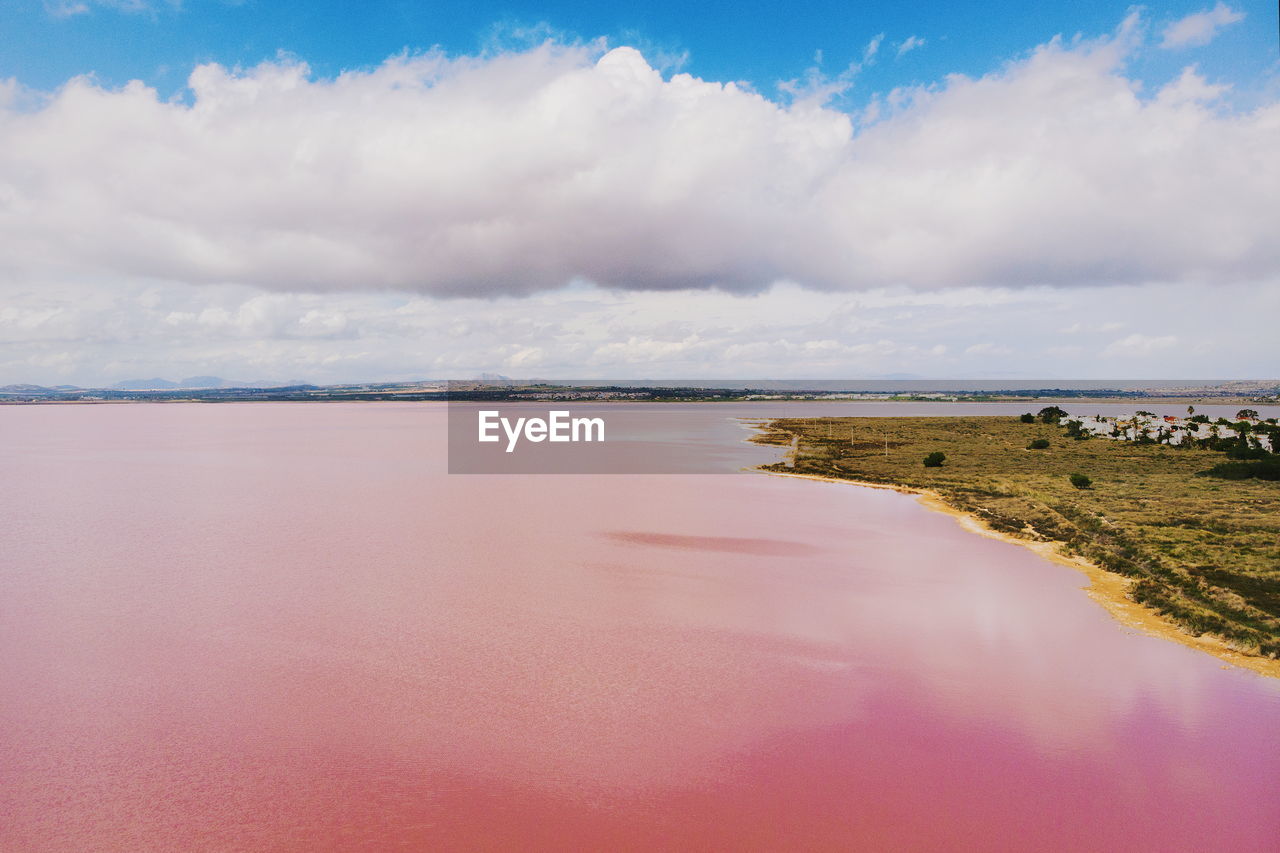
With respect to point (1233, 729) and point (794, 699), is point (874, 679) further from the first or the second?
point (1233, 729)

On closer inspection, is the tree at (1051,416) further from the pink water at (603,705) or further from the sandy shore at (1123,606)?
the pink water at (603,705)

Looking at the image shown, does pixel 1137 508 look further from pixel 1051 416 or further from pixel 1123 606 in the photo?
pixel 1051 416

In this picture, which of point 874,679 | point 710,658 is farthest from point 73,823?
point 874,679

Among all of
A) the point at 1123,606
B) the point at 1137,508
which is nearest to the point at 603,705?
the point at 1123,606

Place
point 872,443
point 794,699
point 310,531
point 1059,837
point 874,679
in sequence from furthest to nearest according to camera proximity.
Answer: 1. point 872,443
2. point 310,531
3. point 874,679
4. point 794,699
5. point 1059,837

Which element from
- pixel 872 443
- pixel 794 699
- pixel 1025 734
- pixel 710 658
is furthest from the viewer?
pixel 872 443

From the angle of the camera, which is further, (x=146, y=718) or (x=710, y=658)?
(x=710, y=658)
